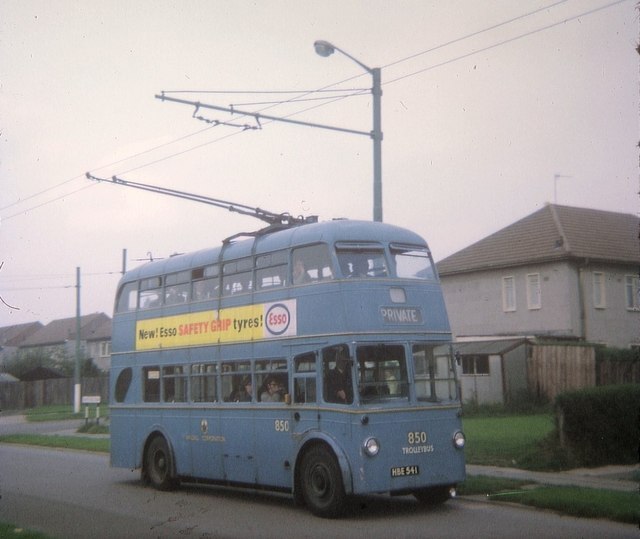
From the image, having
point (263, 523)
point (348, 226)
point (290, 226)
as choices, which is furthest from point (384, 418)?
point (290, 226)

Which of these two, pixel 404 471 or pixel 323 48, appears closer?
pixel 404 471

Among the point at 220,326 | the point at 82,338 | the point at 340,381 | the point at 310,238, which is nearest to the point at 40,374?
the point at 82,338

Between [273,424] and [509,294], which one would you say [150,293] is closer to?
[273,424]

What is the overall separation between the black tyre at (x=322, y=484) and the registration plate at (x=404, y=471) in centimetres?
74

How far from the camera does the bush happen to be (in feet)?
55.0

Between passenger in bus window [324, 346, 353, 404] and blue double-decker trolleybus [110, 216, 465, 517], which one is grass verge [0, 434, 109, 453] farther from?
passenger in bus window [324, 346, 353, 404]

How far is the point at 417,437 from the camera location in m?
12.6

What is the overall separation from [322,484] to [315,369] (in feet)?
5.42

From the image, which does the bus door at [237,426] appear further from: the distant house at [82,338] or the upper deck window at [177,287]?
the distant house at [82,338]

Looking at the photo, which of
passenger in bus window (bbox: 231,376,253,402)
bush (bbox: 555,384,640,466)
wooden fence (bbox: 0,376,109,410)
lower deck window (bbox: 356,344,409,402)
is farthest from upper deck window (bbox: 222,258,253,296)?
wooden fence (bbox: 0,376,109,410)

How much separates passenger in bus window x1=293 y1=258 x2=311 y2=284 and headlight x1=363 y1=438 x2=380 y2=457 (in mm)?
2807

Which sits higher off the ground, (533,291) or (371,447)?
(533,291)

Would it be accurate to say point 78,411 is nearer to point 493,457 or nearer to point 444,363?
point 493,457

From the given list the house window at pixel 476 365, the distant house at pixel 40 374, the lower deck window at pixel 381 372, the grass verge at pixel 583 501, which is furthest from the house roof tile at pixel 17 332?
the grass verge at pixel 583 501
